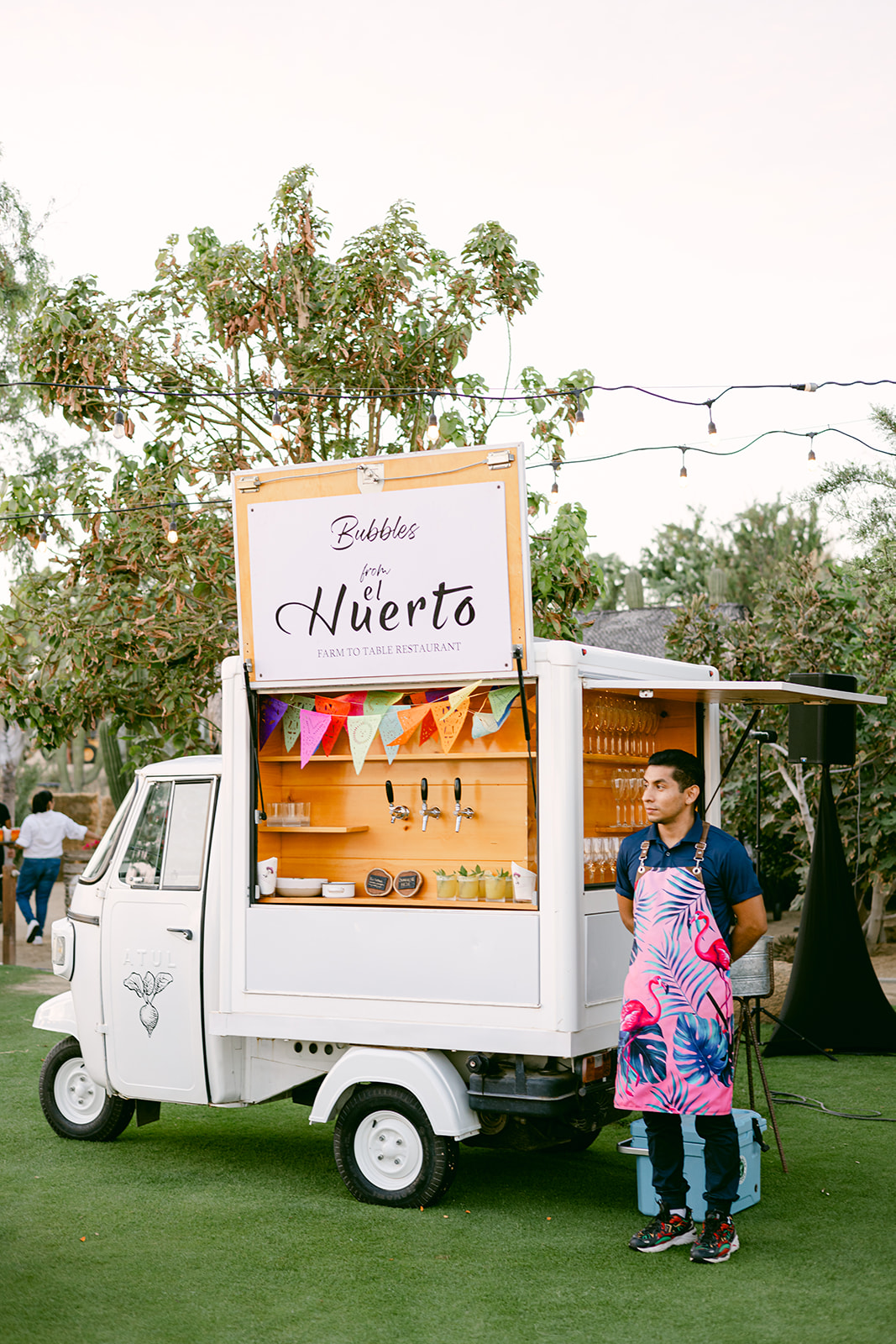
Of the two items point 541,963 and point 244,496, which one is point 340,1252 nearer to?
point 541,963

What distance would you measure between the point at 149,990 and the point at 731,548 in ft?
95.0

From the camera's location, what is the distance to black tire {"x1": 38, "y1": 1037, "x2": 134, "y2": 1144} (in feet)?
19.7

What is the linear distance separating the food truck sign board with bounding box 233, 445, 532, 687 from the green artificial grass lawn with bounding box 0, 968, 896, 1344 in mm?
2026

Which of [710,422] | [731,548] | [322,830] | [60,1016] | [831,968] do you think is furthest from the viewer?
[731,548]

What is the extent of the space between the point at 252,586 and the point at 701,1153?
9.13 feet

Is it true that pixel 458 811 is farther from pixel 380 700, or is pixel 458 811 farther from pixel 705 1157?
pixel 705 1157

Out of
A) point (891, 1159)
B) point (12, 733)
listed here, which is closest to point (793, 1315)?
point (891, 1159)

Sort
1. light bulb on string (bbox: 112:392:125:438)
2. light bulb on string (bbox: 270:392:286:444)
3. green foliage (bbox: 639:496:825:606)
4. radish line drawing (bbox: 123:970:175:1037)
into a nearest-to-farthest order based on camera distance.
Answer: radish line drawing (bbox: 123:970:175:1037) → light bulb on string (bbox: 112:392:125:438) → light bulb on string (bbox: 270:392:286:444) → green foliage (bbox: 639:496:825:606)

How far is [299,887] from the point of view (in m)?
5.44

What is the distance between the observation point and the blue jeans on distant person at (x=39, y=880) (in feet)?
43.3

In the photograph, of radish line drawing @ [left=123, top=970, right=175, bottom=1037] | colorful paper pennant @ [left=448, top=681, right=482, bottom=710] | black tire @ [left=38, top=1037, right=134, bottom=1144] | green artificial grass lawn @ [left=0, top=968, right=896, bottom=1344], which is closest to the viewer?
green artificial grass lawn @ [left=0, top=968, right=896, bottom=1344]

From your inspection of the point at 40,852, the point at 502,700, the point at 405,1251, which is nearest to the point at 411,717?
the point at 502,700

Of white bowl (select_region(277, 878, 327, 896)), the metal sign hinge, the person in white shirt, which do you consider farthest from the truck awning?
the person in white shirt

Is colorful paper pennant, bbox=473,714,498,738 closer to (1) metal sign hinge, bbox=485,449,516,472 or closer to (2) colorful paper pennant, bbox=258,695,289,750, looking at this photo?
(2) colorful paper pennant, bbox=258,695,289,750
